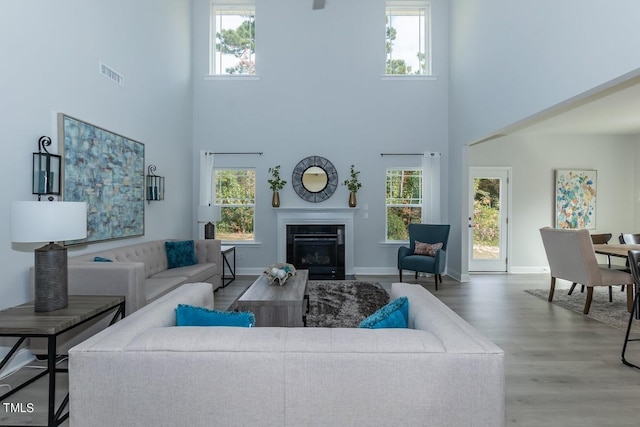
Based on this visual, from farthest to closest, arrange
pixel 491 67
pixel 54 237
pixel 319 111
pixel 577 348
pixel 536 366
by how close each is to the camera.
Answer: pixel 319 111 → pixel 491 67 → pixel 577 348 → pixel 536 366 → pixel 54 237

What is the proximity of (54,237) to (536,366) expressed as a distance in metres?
3.41

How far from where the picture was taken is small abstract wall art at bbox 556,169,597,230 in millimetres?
6816

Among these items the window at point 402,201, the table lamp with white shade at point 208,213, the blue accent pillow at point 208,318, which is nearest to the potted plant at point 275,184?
the table lamp with white shade at point 208,213

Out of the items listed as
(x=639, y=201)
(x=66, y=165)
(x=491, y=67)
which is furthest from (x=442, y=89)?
(x=66, y=165)

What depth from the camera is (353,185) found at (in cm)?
644

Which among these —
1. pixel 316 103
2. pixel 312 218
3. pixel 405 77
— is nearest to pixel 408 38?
pixel 405 77

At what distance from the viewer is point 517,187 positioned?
682 centimetres

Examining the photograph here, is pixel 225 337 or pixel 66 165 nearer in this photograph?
pixel 225 337

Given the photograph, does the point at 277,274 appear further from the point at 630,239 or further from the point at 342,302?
the point at 630,239

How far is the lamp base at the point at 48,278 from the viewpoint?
222 centimetres

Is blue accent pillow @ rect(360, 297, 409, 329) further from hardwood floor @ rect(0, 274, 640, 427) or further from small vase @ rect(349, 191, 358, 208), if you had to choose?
small vase @ rect(349, 191, 358, 208)

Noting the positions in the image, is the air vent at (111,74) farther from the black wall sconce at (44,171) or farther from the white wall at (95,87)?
the black wall sconce at (44,171)

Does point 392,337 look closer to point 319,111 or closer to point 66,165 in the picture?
point 66,165

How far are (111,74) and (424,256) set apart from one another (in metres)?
4.78
